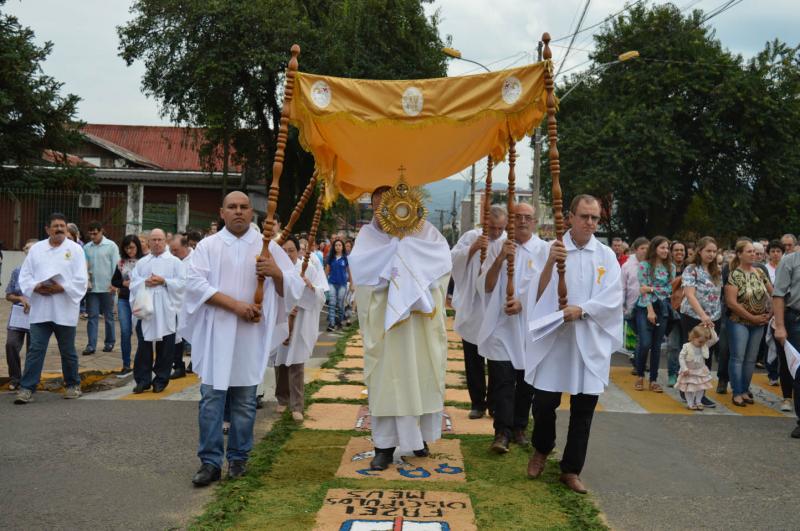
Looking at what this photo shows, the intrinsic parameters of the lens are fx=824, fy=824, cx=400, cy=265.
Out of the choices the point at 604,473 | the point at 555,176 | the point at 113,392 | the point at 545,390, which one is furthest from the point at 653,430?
the point at 113,392

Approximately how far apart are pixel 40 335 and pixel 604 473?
20.2ft

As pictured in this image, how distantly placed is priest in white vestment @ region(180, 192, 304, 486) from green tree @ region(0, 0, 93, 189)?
16.8 m

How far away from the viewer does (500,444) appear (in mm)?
6816

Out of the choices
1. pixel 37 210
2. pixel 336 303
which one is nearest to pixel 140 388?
pixel 336 303

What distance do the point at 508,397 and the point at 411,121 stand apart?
2.49 m

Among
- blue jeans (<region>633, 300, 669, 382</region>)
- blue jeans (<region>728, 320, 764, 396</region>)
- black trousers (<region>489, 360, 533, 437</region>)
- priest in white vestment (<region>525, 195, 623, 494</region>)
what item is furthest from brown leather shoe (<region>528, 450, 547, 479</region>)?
blue jeans (<region>633, 300, 669, 382</region>)

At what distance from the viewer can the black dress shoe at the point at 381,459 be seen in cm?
629

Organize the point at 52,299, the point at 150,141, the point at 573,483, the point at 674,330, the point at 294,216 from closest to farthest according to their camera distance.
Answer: the point at 573,483 < the point at 294,216 < the point at 52,299 < the point at 674,330 < the point at 150,141

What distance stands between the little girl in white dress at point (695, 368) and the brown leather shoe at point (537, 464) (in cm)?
380

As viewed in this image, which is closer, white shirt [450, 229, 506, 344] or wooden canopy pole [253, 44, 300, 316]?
wooden canopy pole [253, 44, 300, 316]

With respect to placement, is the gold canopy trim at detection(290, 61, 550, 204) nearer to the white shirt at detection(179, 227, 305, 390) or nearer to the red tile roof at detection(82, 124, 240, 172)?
the white shirt at detection(179, 227, 305, 390)

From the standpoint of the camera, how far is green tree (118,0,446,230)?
2738 centimetres

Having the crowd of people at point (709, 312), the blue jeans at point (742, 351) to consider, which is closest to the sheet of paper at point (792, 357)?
the crowd of people at point (709, 312)

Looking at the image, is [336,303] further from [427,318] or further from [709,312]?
[427,318]
